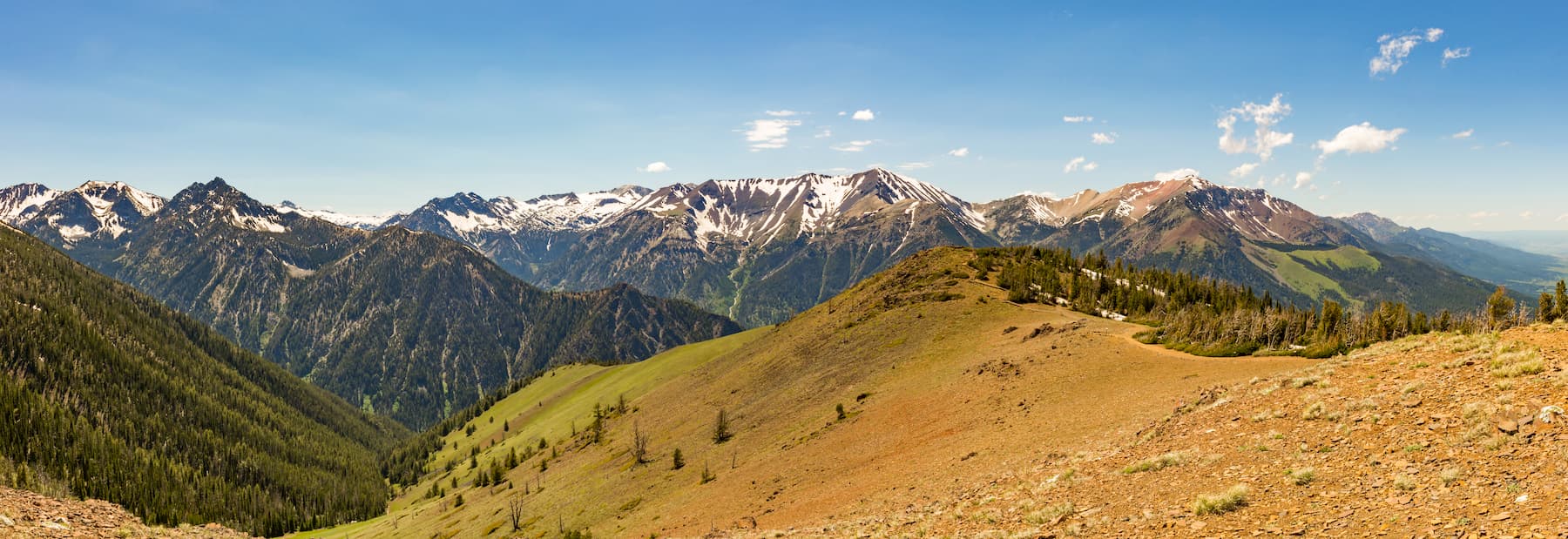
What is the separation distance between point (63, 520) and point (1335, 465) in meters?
69.6

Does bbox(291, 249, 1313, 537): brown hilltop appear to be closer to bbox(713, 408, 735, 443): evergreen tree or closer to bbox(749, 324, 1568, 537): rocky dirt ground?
bbox(713, 408, 735, 443): evergreen tree

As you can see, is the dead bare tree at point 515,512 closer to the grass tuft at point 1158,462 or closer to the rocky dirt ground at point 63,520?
the rocky dirt ground at point 63,520

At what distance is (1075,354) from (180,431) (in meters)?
263

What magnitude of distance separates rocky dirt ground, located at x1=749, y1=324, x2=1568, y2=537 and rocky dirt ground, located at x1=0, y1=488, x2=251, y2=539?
43498 millimetres

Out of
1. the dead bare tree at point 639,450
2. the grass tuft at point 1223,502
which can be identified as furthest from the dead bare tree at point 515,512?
the grass tuft at point 1223,502

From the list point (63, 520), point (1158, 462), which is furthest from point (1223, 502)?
point (63, 520)

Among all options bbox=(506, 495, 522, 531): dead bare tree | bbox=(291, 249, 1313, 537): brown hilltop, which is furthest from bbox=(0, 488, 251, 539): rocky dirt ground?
bbox=(291, 249, 1313, 537): brown hilltop

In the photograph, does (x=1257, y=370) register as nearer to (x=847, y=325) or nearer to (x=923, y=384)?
(x=923, y=384)

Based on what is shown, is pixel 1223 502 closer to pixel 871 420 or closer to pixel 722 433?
pixel 871 420

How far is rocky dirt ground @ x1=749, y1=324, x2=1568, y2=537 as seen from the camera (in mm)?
16422

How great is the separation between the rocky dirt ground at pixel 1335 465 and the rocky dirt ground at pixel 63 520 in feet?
143

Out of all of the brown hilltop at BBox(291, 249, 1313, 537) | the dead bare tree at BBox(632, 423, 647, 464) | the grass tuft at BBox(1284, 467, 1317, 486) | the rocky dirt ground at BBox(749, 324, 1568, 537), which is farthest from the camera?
the dead bare tree at BBox(632, 423, 647, 464)

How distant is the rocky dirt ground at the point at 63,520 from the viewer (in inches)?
1448

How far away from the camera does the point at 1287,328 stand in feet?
165
